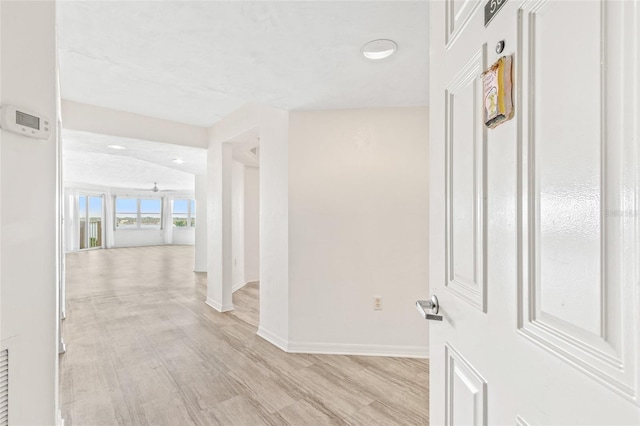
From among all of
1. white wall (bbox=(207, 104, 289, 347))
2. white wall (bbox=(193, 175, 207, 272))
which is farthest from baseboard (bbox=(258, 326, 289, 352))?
white wall (bbox=(193, 175, 207, 272))

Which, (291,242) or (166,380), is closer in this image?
(166,380)

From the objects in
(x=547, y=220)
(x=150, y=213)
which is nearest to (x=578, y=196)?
Answer: (x=547, y=220)

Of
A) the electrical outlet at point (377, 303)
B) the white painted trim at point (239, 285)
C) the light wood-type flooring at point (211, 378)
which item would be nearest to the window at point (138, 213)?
the white painted trim at point (239, 285)

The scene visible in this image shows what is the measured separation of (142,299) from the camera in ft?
13.5

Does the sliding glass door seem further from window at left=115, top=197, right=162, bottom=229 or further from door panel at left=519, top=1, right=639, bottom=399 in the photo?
door panel at left=519, top=1, right=639, bottom=399

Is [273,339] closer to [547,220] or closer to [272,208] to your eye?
[272,208]

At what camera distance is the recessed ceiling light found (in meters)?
1.63

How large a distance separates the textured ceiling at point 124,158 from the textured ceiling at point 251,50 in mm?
860

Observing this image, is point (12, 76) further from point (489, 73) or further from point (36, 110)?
point (489, 73)

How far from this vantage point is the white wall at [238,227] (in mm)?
4641

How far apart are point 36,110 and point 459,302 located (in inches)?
62.5

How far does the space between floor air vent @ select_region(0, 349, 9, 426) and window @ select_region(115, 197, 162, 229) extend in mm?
11935

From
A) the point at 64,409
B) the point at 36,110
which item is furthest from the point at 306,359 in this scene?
the point at 36,110

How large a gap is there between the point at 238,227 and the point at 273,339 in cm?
247
